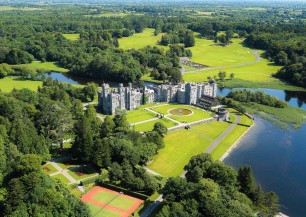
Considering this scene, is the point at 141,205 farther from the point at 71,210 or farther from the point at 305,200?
the point at 305,200

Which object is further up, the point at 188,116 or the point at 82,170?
the point at 82,170

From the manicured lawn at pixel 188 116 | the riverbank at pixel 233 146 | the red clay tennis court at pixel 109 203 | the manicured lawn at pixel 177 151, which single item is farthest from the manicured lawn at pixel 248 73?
the red clay tennis court at pixel 109 203

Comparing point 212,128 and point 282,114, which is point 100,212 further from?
point 282,114

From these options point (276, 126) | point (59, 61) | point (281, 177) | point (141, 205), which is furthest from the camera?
point (59, 61)

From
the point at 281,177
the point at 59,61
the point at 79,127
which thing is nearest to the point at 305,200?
the point at 281,177

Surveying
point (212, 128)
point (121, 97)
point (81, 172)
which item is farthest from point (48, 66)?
point (81, 172)
